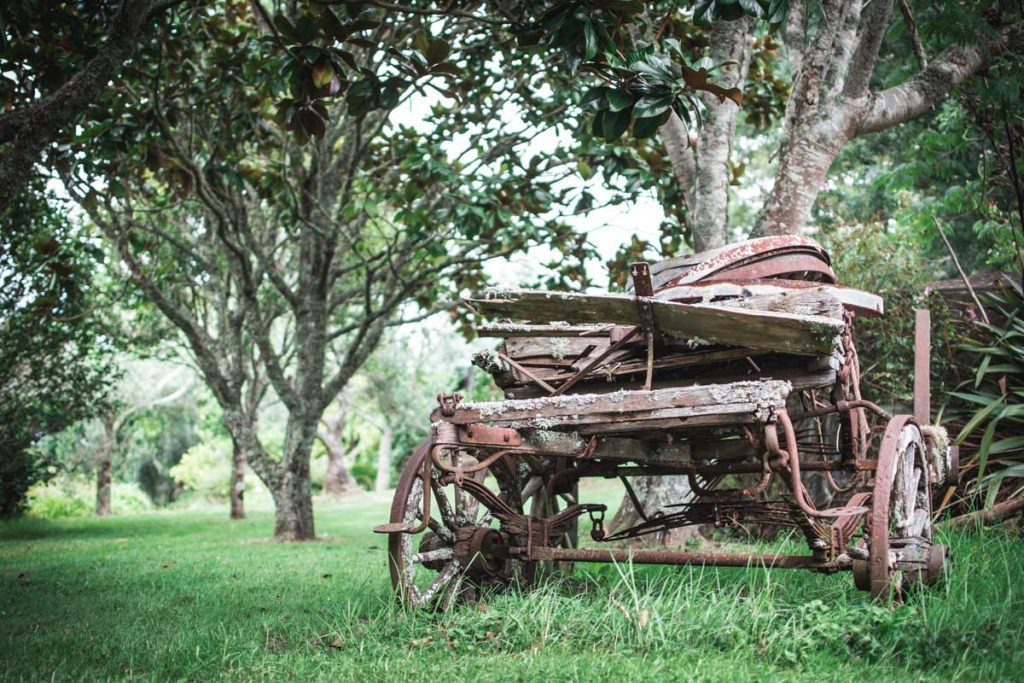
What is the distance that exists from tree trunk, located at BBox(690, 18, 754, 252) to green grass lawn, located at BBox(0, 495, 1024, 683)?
299 cm

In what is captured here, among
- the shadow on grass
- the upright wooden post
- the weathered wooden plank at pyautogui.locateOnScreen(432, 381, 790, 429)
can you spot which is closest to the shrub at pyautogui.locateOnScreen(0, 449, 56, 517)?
the shadow on grass

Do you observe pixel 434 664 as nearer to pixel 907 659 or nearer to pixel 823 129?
pixel 907 659

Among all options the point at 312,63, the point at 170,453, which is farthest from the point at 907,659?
the point at 170,453

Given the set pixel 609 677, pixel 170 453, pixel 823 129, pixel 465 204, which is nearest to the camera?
pixel 609 677

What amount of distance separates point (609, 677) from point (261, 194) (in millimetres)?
8966

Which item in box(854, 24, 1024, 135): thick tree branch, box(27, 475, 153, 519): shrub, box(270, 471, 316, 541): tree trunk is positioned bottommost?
box(27, 475, 153, 519): shrub

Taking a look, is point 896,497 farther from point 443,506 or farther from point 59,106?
point 59,106

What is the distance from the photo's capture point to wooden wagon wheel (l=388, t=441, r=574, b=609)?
411 cm

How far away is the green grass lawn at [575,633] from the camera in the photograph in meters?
3.29

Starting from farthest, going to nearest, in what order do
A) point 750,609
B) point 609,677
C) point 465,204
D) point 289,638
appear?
point 465,204 → point 289,638 → point 750,609 → point 609,677

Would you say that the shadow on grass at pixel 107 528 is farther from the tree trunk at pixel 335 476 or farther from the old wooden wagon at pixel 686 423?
the tree trunk at pixel 335 476

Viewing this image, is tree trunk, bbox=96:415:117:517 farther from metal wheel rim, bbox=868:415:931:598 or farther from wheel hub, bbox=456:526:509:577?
metal wheel rim, bbox=868:415:931:598

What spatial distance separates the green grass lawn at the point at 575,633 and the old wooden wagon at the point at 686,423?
0.22 metres

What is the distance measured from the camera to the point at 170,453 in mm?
30594
